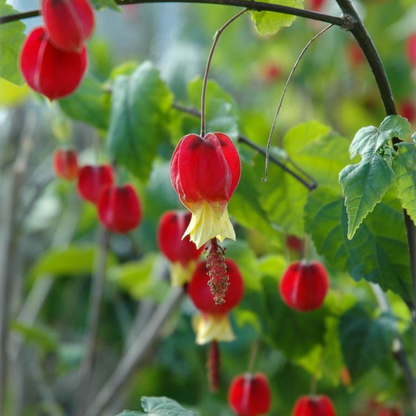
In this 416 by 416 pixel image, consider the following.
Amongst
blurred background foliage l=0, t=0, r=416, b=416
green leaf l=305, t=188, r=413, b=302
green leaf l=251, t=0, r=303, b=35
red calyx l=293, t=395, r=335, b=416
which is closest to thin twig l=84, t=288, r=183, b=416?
blurred background foliage l=0, t=0, r=416, b=416

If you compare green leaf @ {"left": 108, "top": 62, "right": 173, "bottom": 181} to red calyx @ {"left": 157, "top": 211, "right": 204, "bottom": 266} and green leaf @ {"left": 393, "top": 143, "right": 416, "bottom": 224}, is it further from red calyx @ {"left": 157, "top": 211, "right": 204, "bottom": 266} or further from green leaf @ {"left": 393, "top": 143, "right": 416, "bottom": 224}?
green leaf @ {"left": 393, "top": 143, "right": 416, "bottom": 224}

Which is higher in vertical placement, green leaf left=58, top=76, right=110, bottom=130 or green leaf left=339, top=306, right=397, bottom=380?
green leaf left=58, top=76, right=110, bottom=130

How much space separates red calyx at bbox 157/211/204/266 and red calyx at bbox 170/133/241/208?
0.65ft

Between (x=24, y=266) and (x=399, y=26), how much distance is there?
0.99 m

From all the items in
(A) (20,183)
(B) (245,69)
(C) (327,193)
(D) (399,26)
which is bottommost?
(C) (327,193)

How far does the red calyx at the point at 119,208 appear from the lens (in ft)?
2.30

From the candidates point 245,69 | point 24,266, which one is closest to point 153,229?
point 24,266

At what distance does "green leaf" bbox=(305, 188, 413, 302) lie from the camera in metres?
0.53

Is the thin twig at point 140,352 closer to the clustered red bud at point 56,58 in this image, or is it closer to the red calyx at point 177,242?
the red calyx at point 177,242

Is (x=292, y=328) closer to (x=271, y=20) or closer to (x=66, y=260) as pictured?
(x=271, y=20)

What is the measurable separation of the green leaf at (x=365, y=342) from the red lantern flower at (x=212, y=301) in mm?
109

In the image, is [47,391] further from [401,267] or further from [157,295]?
[401,267]

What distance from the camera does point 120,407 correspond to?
1.34 metres

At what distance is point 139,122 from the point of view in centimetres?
63
